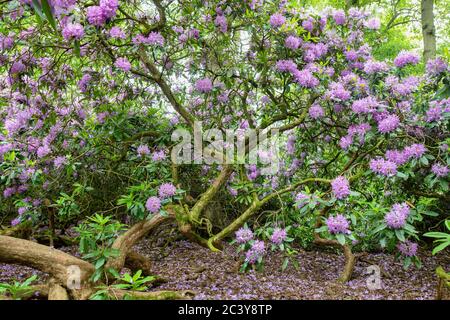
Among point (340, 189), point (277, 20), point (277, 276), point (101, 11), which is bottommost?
point (277, 276)

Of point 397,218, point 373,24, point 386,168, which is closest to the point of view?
point 397,218

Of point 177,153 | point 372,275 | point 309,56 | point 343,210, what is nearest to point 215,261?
point 177,153

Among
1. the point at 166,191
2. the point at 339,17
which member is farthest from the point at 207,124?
the point at 166,191

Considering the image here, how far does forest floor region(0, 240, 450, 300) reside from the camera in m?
3.56

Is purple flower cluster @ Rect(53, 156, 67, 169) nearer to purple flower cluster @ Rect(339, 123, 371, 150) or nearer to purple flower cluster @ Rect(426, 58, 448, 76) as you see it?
purple flower cluster @ Rect(339, 123, 371, 150)

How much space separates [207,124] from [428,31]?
364 cm

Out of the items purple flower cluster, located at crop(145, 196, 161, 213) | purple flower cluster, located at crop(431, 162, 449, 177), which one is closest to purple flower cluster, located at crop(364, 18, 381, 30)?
purple flower cluster, located at crop(431, 162, 449, 177)

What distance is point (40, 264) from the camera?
2.65m

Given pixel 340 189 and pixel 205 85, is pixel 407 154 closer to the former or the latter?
pixel 340 189

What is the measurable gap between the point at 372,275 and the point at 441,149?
1.89m

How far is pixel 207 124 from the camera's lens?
4.81 metres

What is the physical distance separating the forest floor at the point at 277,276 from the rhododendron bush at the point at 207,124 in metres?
0.28

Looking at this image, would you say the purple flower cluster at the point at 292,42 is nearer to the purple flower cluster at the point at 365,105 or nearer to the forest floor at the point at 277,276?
the purple flower cluster at the point at 365,105

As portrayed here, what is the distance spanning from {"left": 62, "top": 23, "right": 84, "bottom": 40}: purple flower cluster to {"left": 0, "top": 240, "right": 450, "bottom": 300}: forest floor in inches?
81.9
